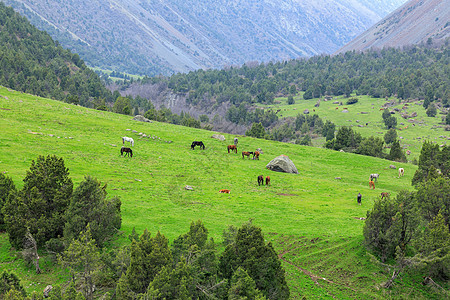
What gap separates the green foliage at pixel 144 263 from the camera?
23.0 m

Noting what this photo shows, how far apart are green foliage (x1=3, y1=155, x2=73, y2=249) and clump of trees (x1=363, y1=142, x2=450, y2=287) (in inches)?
1014

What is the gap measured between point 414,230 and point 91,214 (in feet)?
86.1

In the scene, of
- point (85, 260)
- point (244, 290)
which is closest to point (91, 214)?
point (85, 260)

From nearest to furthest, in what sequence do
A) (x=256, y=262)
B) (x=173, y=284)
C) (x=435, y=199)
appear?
(x=173, y=284), (x=256, y=262), (x=435, y=199)

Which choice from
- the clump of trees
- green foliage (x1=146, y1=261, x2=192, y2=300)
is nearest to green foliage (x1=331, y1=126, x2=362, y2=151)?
the clump of trees

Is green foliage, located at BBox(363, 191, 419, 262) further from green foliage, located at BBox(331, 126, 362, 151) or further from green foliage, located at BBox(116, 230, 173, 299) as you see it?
green foliage, located at BBox(331, 126, 362, 151)

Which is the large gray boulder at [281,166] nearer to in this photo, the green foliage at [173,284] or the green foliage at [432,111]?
the green foliage at [173,284]

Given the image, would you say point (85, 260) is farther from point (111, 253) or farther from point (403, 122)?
point (403, 122)

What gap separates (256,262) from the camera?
25078 mm

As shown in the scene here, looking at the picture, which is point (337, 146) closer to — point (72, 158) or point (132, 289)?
point (72, 158)

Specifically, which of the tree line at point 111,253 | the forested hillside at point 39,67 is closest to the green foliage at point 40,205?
the tree line at point 111,253

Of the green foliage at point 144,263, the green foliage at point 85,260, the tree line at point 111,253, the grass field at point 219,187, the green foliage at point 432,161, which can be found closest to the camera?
the tree line at point 111,253

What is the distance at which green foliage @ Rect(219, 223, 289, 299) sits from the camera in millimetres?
24719

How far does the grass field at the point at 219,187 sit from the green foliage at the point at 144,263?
19.7 feet
